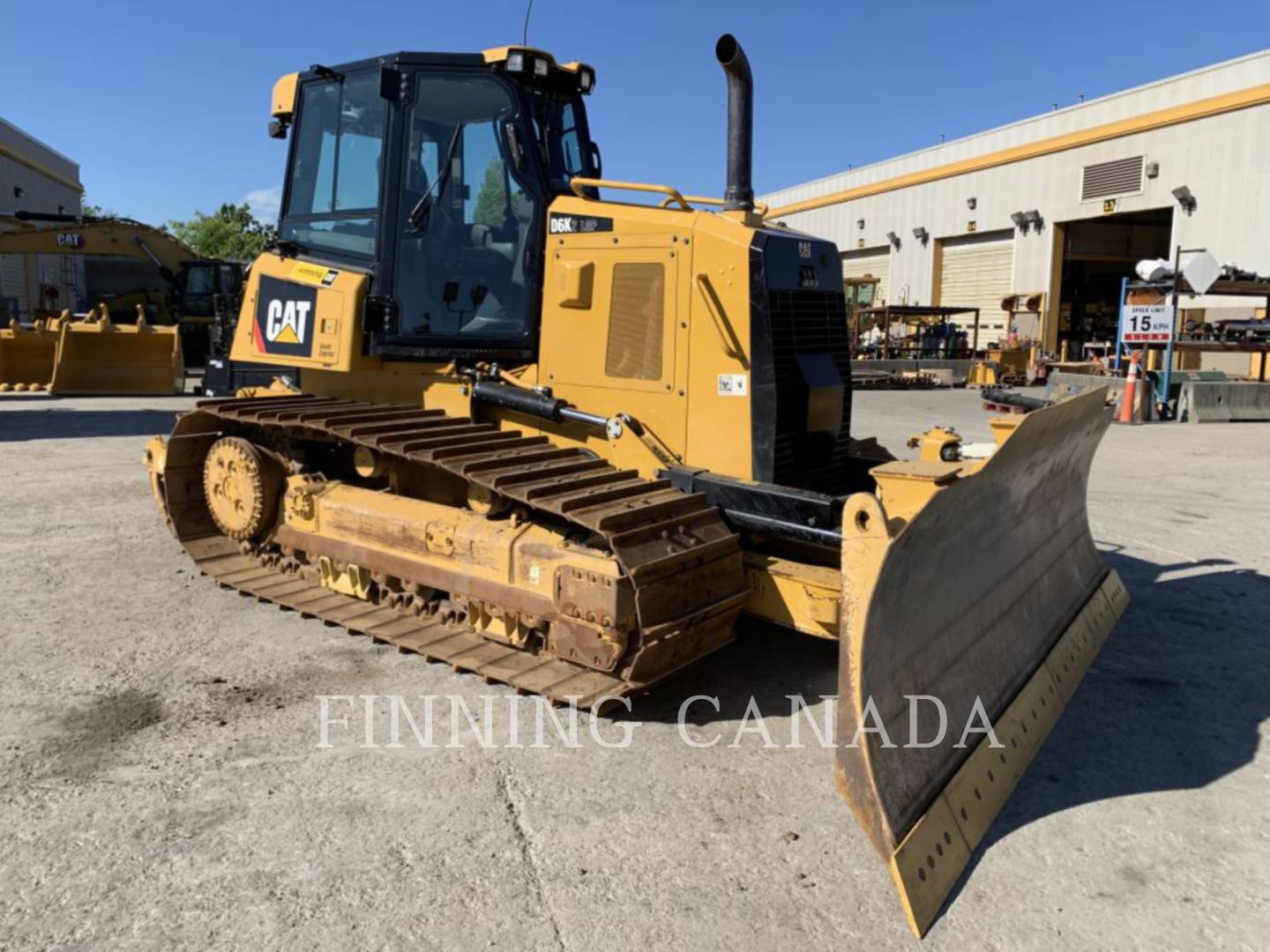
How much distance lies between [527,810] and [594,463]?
1.91 metres

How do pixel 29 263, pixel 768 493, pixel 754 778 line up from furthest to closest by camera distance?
pixel 29 263, pixel 768 493, pixel 754 778

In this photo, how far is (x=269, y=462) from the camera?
5.74 m

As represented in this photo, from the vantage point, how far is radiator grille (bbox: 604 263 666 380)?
4.77 meters

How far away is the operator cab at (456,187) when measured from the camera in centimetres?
517

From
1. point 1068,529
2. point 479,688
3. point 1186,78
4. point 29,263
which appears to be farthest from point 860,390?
point 29,263

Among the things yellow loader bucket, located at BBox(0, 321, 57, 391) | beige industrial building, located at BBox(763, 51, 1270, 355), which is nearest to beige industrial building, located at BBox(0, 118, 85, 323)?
yellow loader bucket, located at BBox(0, 321, 57, 391)

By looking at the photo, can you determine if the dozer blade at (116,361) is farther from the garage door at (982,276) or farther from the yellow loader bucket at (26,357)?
the garage door at (982,276)

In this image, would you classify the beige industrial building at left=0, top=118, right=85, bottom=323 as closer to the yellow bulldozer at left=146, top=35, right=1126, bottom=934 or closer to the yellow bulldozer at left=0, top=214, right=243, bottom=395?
the yellow bulldozer at left=0, top=214, right=243, bottom=395

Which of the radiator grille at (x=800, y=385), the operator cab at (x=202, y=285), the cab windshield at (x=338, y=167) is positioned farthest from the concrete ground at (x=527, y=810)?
the operator cab at (x=202, y=285)

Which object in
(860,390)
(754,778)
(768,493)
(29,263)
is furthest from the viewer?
(29,263)

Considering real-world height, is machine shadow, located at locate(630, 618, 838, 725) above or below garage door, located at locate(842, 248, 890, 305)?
below

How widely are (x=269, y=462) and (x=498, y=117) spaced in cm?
241

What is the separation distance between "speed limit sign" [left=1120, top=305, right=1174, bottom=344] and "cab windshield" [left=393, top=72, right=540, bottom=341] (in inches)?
600

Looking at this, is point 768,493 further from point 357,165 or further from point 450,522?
point 357,165
